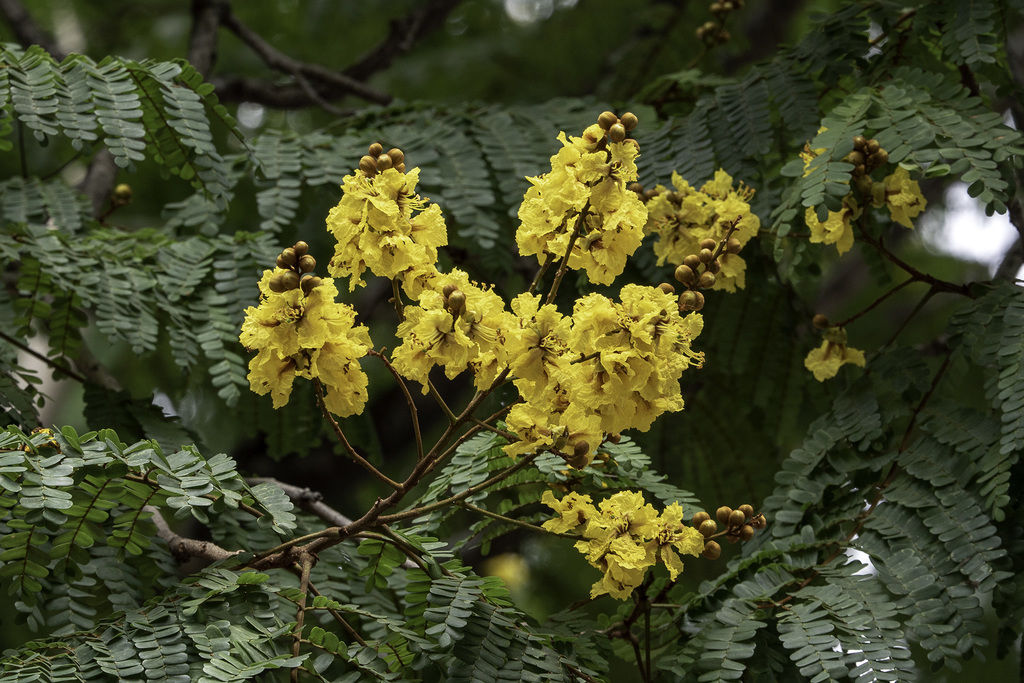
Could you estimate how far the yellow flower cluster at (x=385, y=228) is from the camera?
71.8 inches

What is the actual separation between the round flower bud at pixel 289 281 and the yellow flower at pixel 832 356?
147 cm

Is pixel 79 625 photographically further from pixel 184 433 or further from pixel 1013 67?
pixel 1013 67

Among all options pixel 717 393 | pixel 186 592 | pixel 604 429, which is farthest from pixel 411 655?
pixel 717 393

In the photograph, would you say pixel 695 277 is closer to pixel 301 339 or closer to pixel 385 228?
pixel 385 228

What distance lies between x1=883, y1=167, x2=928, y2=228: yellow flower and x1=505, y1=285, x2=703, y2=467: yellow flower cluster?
97 centimetres

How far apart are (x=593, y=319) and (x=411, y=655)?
80 centimetres

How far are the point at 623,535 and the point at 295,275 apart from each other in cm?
81

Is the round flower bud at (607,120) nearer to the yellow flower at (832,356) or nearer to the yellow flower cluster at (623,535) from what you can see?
the yellow flower cluster at (623,535)

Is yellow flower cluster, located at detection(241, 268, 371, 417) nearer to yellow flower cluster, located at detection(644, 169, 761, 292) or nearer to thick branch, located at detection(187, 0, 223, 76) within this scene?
yellow flower cluster, located at detection(644, 169, 761, 292)

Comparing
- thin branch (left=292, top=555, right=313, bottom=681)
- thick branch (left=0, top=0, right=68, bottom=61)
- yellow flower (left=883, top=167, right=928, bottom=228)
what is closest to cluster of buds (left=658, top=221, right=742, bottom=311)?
yellow flower (left=883, top=167, right=928, bottom=228)

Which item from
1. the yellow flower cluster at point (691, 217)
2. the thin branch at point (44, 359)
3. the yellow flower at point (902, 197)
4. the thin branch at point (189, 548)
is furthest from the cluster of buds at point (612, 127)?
the thin branch at point (44, 359)

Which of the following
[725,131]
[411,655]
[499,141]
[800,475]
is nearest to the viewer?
[411,655]

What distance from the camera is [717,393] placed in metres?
3.57

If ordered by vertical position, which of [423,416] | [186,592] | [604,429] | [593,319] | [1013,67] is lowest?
[423,416]
